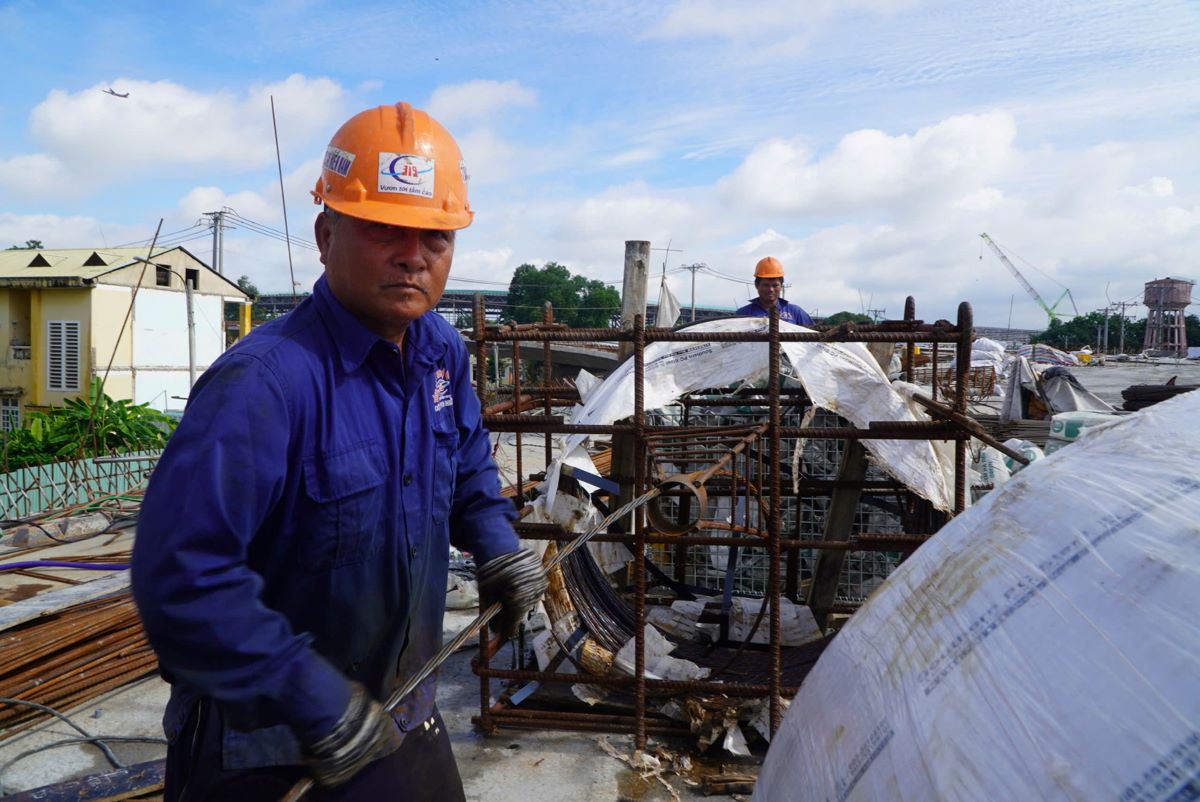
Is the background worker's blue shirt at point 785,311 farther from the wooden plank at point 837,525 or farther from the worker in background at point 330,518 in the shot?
the worker in background at point 330,518

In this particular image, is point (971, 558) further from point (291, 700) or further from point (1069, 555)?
point (291, 700)

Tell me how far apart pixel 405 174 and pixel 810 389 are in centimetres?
295

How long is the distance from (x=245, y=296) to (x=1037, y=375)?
21.2m

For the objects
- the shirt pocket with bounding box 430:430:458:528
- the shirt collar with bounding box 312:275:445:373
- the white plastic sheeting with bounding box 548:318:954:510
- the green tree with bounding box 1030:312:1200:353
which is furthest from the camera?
the green tree with bounding box 1030:312:1200:353

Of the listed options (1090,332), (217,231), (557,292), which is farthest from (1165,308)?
(217,231)

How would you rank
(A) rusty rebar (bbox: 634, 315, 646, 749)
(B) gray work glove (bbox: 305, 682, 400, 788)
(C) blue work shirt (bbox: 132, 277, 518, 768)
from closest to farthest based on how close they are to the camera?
(C) blue work shirt (bbox: 132, 277, 518, 768) → (B) gray work glove (bbox: 305, 682, 400, 788) → (A) rusty rebar (bbox: 634, 315, 646, 749)

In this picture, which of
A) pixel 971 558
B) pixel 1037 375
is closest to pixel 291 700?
pixel 971 558

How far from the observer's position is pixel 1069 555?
61.6 inches

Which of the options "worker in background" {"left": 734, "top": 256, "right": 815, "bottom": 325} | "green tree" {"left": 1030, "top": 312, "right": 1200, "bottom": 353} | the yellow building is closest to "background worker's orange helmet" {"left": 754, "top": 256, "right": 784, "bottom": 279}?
"worker in background" {"left": 734, "top": 256, "right": 815, "bottom": 325}

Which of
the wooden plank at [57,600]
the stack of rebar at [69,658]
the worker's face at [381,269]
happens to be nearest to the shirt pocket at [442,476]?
the worker's face at [381,269]

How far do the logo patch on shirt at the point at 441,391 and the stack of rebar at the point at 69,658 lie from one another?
152 inches

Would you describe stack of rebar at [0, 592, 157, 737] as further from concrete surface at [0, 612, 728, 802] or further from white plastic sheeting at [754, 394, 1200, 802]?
white plastic sheeting at [754, 394, 1200, 802]

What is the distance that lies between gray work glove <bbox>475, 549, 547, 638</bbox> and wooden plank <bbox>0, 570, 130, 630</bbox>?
326 centimetres

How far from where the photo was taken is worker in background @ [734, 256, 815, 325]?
6766 mm
